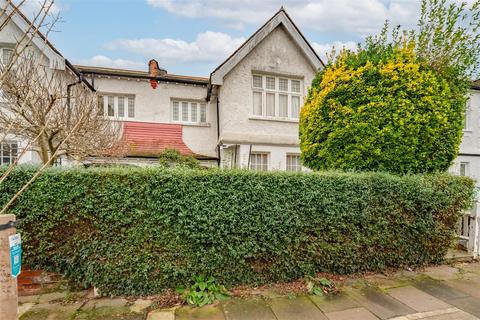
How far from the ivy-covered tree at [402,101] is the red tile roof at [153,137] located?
7.18 meters

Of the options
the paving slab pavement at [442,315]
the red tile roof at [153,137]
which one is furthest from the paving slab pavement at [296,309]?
the red tile roof at [153,137]

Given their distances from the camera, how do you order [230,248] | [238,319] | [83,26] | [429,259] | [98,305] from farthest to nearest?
1. [429,259]
2. [83,26]
3. [230,248]
4. [98,305]
5. [238,319]

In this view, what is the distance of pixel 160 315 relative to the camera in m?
3.24

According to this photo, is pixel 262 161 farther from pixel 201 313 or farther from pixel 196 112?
pixel 201 313

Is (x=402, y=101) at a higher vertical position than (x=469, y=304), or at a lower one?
higher

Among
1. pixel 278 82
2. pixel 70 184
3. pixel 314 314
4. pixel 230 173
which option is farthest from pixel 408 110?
pixel 278 82

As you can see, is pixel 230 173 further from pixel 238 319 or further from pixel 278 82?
pixel 278 82

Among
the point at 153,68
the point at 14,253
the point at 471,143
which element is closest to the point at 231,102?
the point at 153,68

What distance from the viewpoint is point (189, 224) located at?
12.0 feet

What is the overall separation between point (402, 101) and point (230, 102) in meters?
7.33

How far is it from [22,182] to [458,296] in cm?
662

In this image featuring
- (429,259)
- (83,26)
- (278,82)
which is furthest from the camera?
(278,82)

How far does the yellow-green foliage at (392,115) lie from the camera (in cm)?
469

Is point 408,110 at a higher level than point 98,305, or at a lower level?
higher
